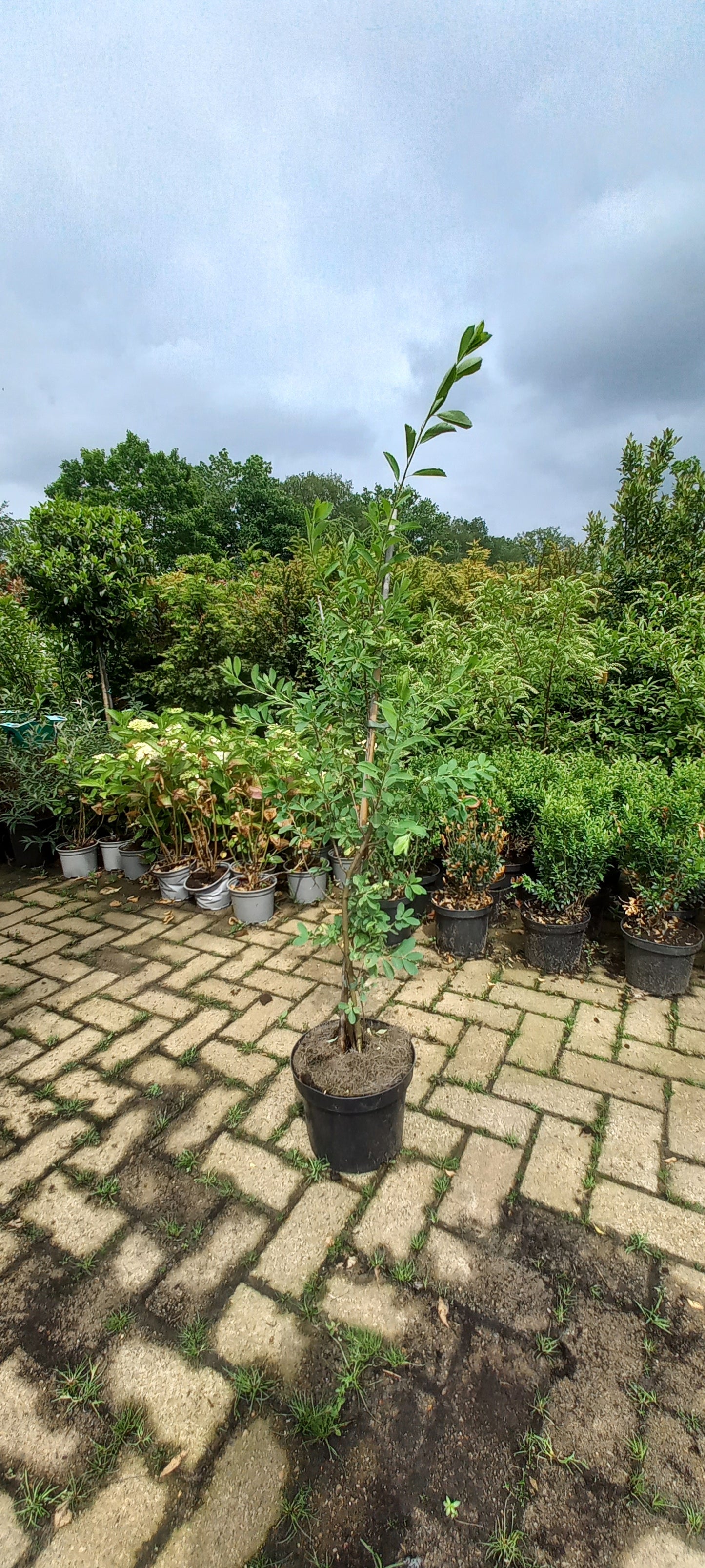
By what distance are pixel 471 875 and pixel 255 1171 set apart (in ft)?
5.32

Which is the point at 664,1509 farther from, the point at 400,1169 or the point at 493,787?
the point at 493,787

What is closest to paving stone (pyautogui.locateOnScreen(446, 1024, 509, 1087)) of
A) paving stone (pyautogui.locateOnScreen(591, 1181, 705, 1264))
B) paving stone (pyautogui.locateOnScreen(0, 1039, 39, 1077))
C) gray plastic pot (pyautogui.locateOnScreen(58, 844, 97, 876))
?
paving stone (pyautogui.locateOnScreen(591, 1181, 705, 1264))

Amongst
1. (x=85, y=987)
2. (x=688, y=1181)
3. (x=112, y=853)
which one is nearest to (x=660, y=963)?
A: (x=688, y=1181)

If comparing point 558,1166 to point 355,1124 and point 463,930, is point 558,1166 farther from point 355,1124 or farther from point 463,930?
point 463,930

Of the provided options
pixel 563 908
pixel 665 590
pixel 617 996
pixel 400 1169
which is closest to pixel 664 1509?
pixel 400 1169

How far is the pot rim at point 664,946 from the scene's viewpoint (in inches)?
98.1

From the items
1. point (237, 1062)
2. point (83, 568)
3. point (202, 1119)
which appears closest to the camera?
point (202, 1119)

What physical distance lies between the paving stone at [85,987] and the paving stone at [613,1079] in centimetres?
200

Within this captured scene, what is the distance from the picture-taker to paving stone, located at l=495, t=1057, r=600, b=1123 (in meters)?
1.96

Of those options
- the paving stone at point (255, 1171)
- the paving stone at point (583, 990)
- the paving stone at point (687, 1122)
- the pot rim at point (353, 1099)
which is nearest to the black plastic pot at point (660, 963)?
the paving stone at point (583, 990)

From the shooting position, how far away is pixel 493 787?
9.59 feet

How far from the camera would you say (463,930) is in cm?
289

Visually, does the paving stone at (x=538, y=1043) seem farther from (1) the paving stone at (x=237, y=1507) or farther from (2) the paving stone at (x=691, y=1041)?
(1) the paving stone at (x=237, y=1507)

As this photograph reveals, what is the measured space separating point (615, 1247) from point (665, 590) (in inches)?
130
